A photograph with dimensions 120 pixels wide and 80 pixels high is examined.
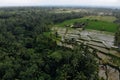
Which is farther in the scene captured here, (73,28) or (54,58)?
(73,28)

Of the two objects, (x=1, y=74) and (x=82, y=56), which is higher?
(x=82, y=56)

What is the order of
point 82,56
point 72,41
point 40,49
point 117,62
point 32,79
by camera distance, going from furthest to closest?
point 72,41 → point 40,49 → point 117,62 → point 82,56 → point 32,79

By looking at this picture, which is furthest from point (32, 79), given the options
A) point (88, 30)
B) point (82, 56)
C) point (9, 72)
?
point (88, 30)

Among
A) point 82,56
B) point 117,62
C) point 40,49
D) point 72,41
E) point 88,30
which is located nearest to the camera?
point 82,56

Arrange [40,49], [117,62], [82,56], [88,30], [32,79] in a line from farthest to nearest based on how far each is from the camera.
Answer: [88,30], [40,49], [117,62], [82,56], [32,79]

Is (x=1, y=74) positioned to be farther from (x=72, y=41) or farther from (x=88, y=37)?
(x=88, y=37)

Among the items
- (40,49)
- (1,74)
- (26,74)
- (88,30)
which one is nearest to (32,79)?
(26,74)

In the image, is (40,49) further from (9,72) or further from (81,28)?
(81,28)

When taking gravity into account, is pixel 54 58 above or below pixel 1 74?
above

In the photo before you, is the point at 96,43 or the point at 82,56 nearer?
the point at 82,56
